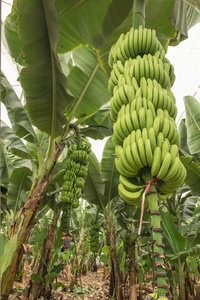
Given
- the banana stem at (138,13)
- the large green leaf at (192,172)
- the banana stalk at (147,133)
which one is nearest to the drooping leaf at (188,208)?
the large green leaf at (192,172)

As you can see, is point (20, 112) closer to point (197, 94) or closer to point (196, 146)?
point (196, 146)

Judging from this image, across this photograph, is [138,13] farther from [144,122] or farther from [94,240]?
[94,240]

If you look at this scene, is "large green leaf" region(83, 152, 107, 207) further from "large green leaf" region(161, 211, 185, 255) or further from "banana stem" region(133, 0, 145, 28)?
"banana stem" region(133, 0, 145, 28)

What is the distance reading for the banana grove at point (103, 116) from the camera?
902 millimetres

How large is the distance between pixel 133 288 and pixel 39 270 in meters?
1.19

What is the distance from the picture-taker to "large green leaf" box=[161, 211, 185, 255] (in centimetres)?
205

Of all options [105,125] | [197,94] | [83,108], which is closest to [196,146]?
[105,125]

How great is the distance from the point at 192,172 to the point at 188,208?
3.79ft

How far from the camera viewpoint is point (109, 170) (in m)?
3.03

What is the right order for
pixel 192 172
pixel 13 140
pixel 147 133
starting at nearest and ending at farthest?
pixel 147 133 → pixel 13 140 → pixel 192 172

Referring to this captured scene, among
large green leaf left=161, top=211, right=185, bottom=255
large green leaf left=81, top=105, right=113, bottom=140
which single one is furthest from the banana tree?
large green leaf left=161, top=211, right=185, bottom=255

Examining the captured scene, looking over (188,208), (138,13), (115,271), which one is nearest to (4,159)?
(115,271)

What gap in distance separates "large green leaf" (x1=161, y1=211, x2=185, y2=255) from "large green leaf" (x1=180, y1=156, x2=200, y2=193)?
690mm

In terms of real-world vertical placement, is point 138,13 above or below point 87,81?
below
